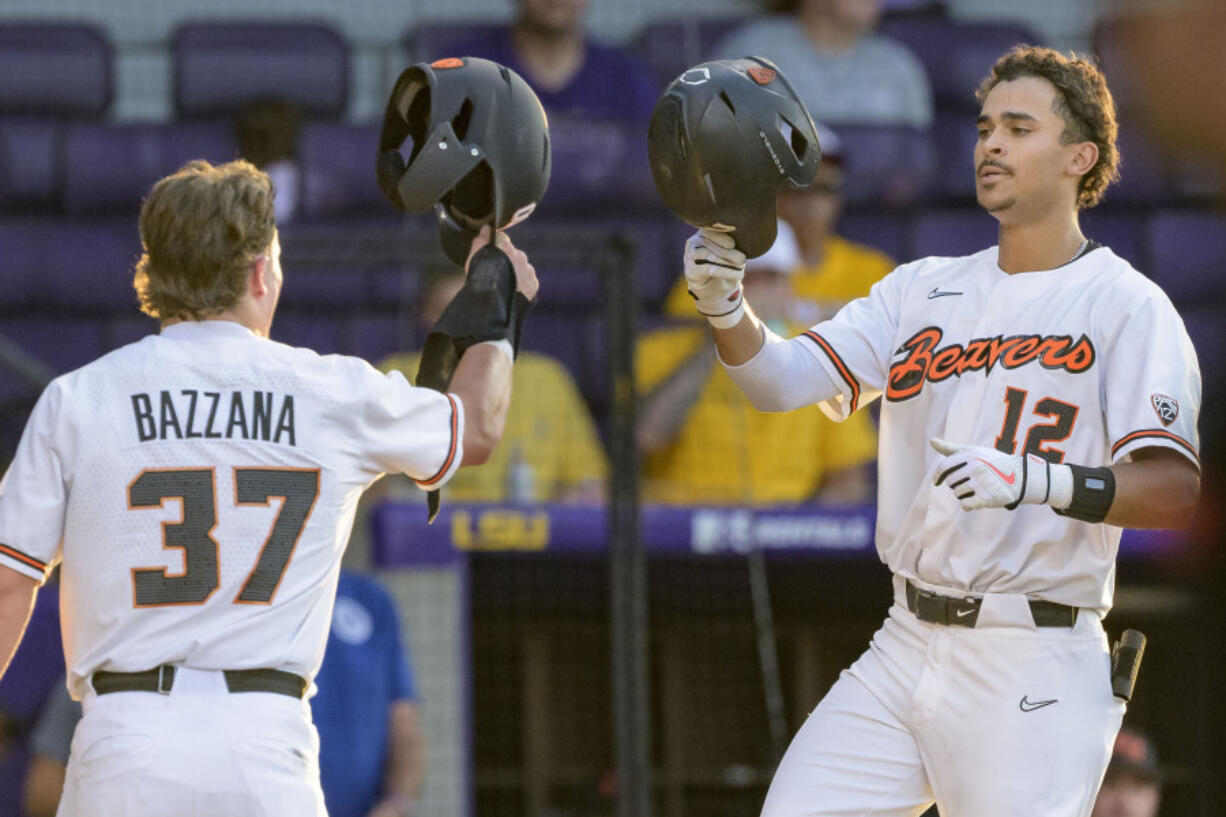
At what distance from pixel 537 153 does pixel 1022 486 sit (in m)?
1.23

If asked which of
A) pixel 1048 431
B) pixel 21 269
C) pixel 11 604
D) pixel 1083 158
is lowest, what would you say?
pixel 11 604

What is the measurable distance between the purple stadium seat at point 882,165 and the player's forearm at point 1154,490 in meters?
4.16

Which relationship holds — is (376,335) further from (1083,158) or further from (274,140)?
(1083,158)

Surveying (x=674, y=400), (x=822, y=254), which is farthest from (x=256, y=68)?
(x=674, y=400)

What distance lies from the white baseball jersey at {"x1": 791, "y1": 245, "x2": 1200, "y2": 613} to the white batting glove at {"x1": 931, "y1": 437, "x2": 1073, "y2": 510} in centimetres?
21

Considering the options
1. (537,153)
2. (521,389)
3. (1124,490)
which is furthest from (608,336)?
(1124,490)

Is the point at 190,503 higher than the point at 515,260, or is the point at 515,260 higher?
the point at 515,260

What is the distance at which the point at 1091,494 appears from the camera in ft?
10.7

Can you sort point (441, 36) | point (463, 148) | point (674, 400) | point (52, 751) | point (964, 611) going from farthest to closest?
point (441, 36) < point (674, 400) < point (52, 751) < point (463, 148) < point (964, 611)

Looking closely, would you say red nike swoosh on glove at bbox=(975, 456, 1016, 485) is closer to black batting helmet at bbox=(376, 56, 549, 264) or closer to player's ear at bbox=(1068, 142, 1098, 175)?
player's ear at bbox=(1068, 142, 1098, 175)

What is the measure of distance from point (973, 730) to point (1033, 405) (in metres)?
0.59

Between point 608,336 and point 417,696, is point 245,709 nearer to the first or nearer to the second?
point 417,696

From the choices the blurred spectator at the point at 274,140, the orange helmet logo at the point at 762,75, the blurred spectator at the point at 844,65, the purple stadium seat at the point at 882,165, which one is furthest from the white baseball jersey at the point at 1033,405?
the blurred spectator at the point at 844,65

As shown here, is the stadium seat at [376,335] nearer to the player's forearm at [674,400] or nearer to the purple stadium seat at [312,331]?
the purple stadium seat at [312,331]
